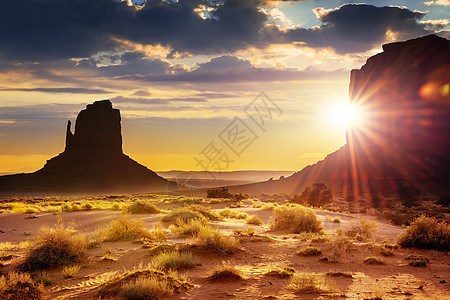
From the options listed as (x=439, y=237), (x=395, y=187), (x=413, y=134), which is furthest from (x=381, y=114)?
(x=439, y=237)

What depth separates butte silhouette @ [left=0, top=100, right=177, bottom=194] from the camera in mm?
111500

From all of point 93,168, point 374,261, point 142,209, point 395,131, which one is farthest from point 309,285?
point 93,168

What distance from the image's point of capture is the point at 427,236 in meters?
14.8

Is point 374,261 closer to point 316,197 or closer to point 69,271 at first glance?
point 69,271

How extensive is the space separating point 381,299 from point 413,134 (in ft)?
288

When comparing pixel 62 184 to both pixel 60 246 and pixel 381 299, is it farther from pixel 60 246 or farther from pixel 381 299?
pixel 381 299

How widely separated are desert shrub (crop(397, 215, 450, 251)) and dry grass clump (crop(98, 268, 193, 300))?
35.8ft

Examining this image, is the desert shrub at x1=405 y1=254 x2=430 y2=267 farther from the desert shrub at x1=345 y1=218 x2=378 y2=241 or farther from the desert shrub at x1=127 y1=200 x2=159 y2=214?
the desert shrub at x1=127 y1=200 x2=159 y2=214

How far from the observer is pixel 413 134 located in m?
84.3

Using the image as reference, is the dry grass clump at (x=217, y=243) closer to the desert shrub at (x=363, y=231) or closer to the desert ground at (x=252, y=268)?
the desert ground at (x=252, y=268)

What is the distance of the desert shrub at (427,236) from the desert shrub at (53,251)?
13.4 meters

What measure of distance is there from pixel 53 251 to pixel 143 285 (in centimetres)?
553

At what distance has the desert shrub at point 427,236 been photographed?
1444 centimetres

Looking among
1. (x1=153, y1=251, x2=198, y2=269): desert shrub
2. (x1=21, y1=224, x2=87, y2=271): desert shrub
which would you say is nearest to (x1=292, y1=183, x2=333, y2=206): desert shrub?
(x1=153, y1=251, x2=198, y2=269): desert shrub
